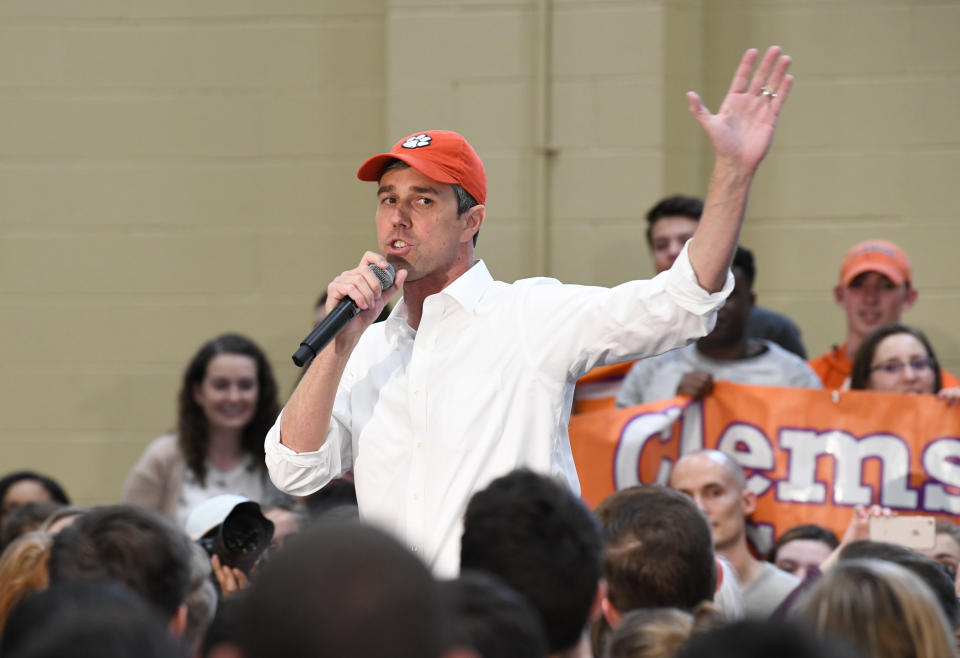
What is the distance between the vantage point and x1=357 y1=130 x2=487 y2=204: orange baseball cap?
2.59 meters

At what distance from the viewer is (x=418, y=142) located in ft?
8.62

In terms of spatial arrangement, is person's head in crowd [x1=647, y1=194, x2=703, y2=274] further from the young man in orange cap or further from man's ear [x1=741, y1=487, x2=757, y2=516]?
man's ear [x1=741, y1=487, x2=757, y2=516]

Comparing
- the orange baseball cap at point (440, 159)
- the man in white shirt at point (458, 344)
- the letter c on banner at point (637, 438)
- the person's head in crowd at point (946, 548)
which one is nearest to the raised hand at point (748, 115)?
the man in white shirt at point (458, 344)

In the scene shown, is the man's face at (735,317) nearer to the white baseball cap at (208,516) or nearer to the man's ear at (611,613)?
the white baseball cap at (208,516)

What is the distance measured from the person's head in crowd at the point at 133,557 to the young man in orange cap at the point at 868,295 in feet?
9.45

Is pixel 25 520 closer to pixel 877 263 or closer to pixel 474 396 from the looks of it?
pixel 474 396

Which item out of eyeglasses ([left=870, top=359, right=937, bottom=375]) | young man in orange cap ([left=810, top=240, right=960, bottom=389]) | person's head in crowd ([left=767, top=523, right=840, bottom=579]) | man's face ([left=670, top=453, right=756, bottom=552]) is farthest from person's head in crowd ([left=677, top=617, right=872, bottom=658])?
young man in orange cap ([left=810, top=240, right=960, bottom=389])

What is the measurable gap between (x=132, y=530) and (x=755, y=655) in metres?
1.33

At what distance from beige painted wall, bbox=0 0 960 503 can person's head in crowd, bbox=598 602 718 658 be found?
3.32 metres

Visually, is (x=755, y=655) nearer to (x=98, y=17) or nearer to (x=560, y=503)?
(x=560, y=503)

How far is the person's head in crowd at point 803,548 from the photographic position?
3883 millimetres

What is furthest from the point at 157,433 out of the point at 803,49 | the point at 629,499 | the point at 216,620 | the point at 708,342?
the point at 216,620

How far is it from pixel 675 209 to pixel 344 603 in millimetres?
3645

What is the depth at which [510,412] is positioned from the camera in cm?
250
